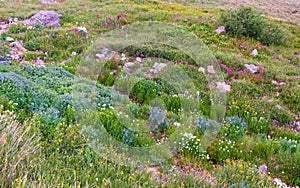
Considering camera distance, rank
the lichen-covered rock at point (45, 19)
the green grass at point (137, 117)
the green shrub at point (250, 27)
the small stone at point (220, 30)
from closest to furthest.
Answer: the green grass at point (137, 117) → the lichen-covered rock at point (45, 19) → the green shrub at point (250, 27) → the small stone at point (220, 30)

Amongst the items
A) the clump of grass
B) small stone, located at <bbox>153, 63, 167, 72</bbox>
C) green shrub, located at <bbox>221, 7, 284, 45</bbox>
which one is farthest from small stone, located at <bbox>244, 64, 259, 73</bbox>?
the clump of grass

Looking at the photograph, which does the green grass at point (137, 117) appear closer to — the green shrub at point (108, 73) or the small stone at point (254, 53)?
the green shrub at point (108, 73)

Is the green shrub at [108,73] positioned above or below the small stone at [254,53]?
below

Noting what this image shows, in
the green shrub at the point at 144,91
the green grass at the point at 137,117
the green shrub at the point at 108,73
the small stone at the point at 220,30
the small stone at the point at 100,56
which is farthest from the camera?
the small stone at the point at 220,30

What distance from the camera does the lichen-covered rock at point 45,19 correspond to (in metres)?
15.4

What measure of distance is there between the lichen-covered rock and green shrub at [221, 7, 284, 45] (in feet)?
27.1

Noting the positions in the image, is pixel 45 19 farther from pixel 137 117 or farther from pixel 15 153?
pixel 15 153

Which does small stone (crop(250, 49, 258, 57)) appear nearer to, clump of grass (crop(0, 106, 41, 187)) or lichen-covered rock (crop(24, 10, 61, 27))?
lichen-covered rock (crop(24, 10, 61, 27))

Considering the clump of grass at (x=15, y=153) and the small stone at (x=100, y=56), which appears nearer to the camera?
the clump of grass at (x=15, y=153)

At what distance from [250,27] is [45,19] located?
9.82 m

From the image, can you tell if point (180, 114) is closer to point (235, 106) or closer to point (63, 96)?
point (235, 106)

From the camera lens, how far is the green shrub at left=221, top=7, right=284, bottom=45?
15.5 metres

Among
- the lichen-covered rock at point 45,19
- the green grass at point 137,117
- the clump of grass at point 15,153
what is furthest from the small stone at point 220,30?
the clump of grass at point 15,153

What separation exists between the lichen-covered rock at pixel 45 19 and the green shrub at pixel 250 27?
8250 mm
